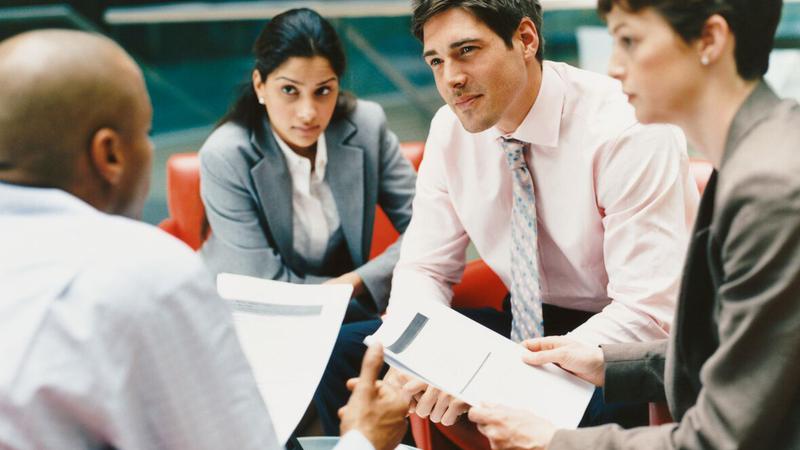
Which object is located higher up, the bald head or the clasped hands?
the bald head

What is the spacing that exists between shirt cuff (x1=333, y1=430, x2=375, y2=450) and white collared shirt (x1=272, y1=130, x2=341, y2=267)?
53.7 inches

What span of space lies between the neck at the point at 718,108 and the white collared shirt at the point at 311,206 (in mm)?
1549

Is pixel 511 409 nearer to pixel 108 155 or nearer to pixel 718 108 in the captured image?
pixel 718 108

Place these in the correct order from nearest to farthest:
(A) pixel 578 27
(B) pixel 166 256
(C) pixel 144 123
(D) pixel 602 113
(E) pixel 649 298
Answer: (B) pixel 166 256
(C) pixel 144 123
(E) pixel 649 298
(D) pixel 602 113
(A) pixel 578 27

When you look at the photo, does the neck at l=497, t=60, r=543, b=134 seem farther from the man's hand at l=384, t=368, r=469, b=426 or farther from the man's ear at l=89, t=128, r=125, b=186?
the man's ear at l=89, t=128, r=125, b=186

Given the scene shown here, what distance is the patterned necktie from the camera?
191 cm

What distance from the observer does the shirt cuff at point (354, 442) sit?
46.4 inches

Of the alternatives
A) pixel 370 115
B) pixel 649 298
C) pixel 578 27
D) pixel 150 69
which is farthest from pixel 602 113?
pixel 150 69

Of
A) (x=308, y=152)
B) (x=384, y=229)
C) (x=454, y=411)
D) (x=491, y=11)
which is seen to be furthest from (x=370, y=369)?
(x=384, y=229)

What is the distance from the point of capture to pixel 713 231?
1.07 metres

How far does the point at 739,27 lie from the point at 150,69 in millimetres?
5183

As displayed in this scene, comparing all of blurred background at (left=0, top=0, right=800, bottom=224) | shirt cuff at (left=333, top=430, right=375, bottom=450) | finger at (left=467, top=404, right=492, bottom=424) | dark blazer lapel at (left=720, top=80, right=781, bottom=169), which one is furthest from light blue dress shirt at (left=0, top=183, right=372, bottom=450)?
blurred background at (left=0, top=0, right=800, bottom=224)

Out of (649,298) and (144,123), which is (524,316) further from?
(144,123)

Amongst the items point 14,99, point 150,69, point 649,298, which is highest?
point 14,99
